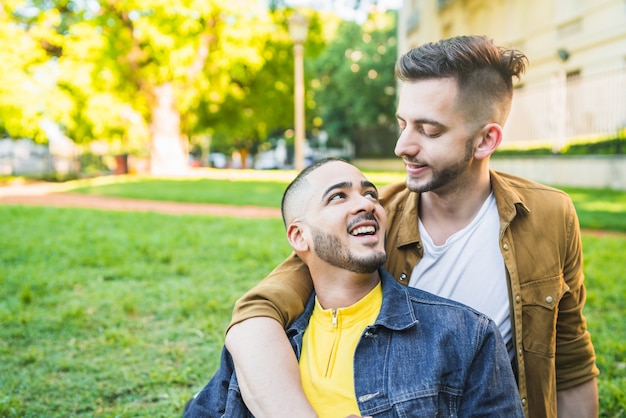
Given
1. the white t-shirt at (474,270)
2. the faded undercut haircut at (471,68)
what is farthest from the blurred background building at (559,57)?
the white t-shirt at (474,270)

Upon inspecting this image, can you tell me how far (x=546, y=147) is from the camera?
15680mm

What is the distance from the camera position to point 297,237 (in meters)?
2.52

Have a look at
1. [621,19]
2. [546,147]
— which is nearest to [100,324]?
[546,147]

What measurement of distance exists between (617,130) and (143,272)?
35.4 ft

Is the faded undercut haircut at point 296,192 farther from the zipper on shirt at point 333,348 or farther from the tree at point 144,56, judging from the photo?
the tree at point 144,56

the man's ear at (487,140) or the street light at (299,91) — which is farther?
the street light at (299,91)

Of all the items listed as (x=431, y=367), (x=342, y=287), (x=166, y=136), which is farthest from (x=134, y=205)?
(x=166, y=136)

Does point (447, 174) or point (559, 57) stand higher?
point (559, 57)

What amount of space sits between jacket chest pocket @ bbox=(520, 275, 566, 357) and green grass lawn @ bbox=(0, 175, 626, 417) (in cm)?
137

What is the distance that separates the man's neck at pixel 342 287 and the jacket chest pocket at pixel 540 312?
2.08ft

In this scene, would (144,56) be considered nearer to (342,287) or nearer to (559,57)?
(559,57)

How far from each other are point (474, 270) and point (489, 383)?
0.61 meters

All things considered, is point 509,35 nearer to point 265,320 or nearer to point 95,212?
point 95,212

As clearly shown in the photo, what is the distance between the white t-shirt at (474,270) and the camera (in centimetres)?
255
